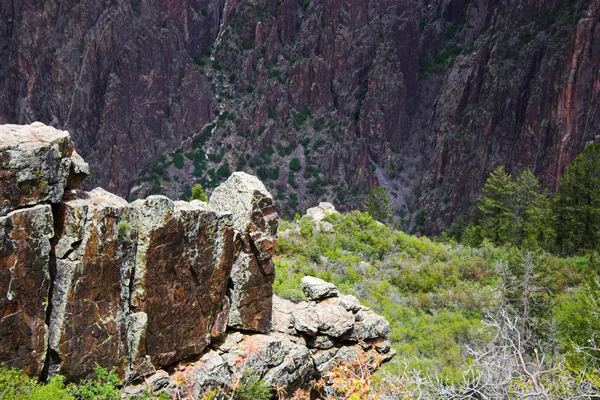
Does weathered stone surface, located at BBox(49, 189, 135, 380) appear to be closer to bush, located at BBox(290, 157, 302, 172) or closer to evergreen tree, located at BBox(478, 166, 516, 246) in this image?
evergreen tree, located at BBox(478, 166, 516, 246)

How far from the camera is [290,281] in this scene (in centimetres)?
1998

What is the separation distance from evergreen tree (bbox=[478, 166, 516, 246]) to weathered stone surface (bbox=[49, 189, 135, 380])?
3787cm

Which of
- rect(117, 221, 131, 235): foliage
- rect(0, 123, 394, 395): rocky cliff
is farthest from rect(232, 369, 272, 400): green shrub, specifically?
rect(117, 221, 131, 235): foliage

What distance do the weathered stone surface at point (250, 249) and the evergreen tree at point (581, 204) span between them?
31717 mm

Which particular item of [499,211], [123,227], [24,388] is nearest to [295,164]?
[499,211]

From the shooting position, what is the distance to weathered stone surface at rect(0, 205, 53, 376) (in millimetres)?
9375

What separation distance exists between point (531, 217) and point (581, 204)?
5.91 m

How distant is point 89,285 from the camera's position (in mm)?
10664

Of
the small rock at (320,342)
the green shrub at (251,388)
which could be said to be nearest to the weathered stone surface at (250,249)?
the small rock at (320,342)

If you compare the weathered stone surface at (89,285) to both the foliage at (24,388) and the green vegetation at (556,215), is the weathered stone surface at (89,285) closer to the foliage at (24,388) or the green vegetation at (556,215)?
the foliage at (24,388)

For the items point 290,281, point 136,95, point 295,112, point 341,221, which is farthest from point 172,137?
point 290,281

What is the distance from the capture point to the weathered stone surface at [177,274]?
11.8 meters

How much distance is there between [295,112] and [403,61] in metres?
33.7

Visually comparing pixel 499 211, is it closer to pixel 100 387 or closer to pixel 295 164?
pixel 100 387
